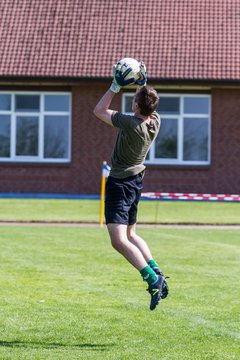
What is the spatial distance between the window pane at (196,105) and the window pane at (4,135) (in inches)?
226

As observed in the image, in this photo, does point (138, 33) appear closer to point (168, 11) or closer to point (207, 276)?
point (168, 11)

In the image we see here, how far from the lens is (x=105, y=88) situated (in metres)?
33.2

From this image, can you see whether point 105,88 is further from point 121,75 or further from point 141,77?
point 121,75

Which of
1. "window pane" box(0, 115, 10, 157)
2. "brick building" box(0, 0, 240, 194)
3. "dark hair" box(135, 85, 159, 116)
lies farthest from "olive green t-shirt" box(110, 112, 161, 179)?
"window pane" box(0, 115, 10, 157)

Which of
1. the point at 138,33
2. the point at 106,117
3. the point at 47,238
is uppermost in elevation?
the point at 138,33

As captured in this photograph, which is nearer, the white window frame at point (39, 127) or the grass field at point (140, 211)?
the grass field at point (140, 211)

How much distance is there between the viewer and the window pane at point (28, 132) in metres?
33.8

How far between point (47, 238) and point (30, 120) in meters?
15.5

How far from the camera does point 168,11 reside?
Result: 34750mm

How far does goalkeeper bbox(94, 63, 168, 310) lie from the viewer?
8.94 m

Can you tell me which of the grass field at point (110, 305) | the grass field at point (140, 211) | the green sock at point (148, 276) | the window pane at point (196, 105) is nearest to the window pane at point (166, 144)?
the window pane at point (196, 105)

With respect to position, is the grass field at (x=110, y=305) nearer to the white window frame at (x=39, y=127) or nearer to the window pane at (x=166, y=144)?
the window pane at (x=166, y=144)

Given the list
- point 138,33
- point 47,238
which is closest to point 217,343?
point 47,238

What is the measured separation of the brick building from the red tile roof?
32 mm
